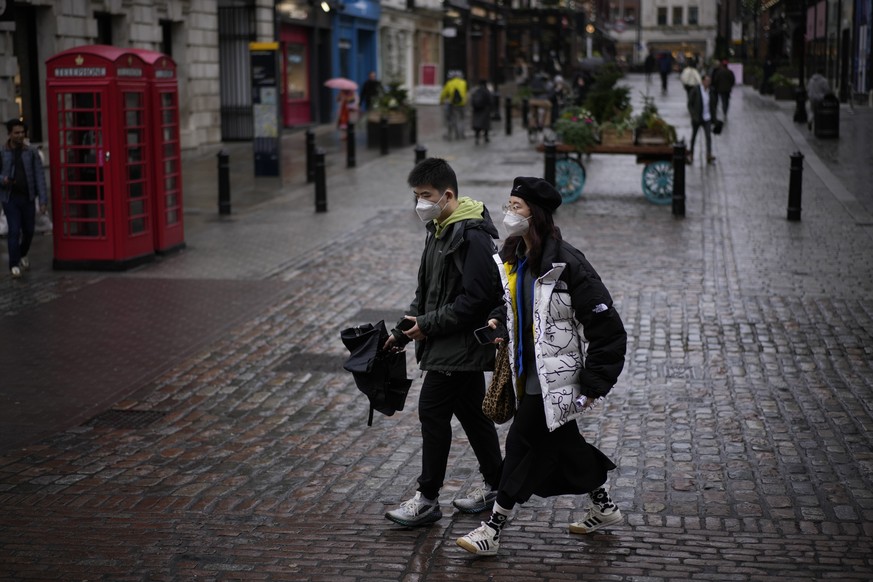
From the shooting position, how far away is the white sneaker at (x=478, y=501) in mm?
6160

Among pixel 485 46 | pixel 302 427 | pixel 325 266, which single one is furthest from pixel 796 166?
pixel 485 46

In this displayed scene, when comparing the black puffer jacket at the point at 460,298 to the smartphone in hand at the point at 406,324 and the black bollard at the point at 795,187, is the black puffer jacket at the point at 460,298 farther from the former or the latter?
the black bollard at the point at 795,187

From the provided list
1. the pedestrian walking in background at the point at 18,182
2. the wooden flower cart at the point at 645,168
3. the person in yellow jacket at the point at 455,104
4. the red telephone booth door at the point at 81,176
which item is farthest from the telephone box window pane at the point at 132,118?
the person in yellow jacket at the point at 455,104

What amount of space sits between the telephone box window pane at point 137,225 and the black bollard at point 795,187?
838 cm

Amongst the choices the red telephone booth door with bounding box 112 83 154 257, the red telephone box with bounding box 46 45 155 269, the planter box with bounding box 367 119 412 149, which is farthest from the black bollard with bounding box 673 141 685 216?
the planter box with bounding box 367 119 412 149

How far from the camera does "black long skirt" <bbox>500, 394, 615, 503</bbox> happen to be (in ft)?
18.0

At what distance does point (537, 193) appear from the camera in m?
5.35

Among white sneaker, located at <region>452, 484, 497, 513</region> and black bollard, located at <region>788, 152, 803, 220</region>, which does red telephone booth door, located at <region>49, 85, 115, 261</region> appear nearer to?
white sneaker, located at <region>452, 484, 497, 513</region>

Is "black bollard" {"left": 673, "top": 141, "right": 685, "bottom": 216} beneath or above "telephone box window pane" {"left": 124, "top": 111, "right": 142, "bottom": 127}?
beneath

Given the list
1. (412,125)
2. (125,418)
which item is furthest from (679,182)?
(412,125)

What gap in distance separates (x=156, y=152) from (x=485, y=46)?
56.5 meters

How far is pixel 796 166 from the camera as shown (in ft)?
52.5

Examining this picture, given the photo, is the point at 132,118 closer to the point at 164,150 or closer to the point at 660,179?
the point at 164,150

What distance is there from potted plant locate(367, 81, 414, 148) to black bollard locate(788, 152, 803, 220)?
46.0 ft
